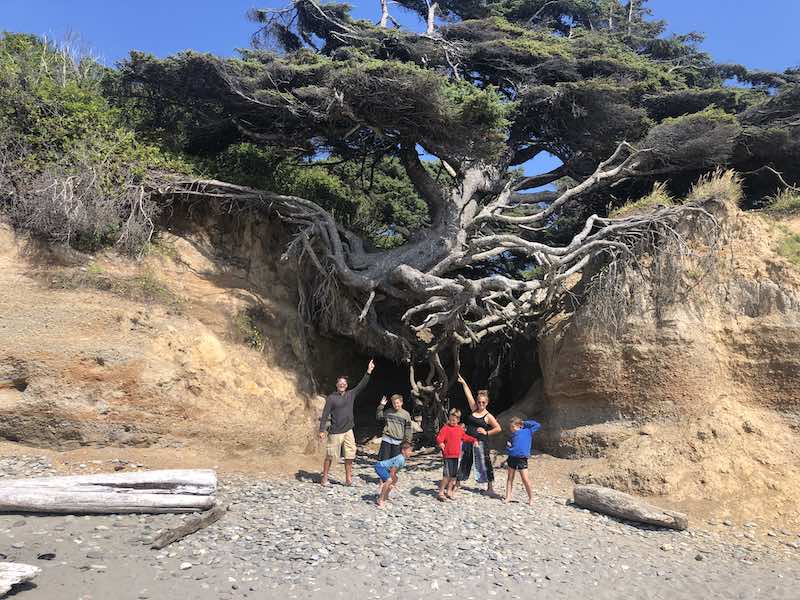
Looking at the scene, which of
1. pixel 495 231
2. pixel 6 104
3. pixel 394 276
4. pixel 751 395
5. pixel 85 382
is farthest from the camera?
pixel 495 231

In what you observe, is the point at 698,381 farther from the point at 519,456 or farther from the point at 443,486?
the point at 443,486

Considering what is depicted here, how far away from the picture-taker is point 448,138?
11.7 metres

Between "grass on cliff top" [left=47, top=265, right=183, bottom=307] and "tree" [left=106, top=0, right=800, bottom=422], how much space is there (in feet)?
6.43

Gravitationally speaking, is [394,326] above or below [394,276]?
below

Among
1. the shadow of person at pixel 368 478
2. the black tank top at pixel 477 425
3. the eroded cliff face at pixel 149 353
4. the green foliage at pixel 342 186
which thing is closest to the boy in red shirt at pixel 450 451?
the black tank top at pixel 477 425

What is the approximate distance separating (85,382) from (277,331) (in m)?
3.83

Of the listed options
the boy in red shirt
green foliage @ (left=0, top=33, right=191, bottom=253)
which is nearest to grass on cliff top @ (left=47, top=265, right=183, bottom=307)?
green foliage @ (left=0, top=33, right=191, bottom=253)

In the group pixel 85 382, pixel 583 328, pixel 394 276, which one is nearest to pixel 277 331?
pixel 394 276

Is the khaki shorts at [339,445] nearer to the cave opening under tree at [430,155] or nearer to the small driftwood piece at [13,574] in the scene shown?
the cave opening under tree at [430,155]

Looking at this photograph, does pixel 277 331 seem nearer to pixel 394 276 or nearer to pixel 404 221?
pixel 394 276

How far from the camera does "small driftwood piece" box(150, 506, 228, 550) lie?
19.9 feet

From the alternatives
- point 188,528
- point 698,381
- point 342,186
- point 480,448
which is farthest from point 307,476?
point 342,186

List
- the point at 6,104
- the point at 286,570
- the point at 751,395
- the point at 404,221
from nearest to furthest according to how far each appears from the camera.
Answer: the point at 286,570, the point at 751,395, the point at 6,104, the point at 404,221

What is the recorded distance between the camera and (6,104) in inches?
418
